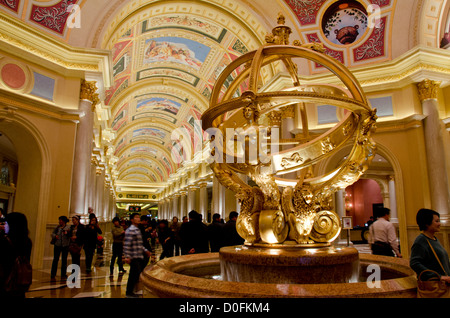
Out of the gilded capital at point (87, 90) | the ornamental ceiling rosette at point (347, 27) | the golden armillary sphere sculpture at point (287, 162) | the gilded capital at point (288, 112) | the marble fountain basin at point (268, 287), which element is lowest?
the marble fountain basin at point (268, 287)

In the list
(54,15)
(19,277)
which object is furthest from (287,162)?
(54,15)

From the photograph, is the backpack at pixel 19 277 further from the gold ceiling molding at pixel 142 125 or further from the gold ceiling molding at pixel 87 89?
the gold ceiling molding at pixel 142 125

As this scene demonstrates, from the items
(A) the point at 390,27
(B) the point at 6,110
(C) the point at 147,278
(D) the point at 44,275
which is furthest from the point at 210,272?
(A) the point at 390,27

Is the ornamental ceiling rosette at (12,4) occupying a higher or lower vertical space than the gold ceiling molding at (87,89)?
higher

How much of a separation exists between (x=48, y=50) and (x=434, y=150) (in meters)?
9.86

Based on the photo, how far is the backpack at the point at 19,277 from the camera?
2154 millimetres

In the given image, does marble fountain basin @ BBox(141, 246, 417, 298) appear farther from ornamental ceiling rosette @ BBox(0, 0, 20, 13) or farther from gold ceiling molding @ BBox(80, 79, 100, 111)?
ornamental ceiling rosette @ BBox(0, 0, 20, 13)

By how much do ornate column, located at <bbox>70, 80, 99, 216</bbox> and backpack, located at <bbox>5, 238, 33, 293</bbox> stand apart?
19.5 ft

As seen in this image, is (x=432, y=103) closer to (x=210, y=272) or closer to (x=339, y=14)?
(x=339, y=14)

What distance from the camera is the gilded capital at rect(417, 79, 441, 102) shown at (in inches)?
337

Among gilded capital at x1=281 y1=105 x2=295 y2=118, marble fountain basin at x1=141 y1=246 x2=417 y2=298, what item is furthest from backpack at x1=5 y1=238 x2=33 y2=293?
gilded capital at x1=281 y1=105 x2=295 y2=118

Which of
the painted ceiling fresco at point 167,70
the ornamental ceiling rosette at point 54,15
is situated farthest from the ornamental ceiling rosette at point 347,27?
the ornamental ceiling rosette at point 54,15

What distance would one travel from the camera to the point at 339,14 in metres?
9.48
